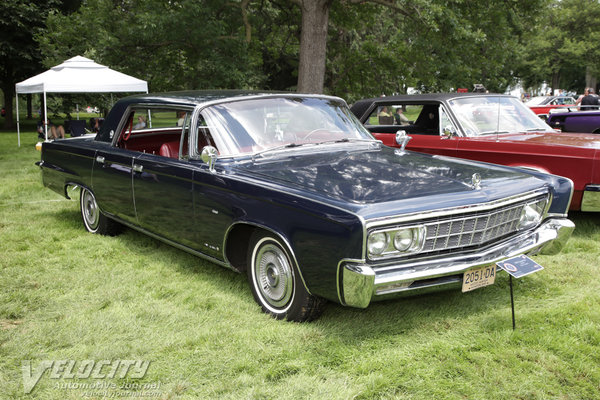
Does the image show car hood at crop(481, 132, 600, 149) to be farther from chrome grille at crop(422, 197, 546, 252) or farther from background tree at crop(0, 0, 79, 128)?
background tree at crop(0, 0, 79, 128)

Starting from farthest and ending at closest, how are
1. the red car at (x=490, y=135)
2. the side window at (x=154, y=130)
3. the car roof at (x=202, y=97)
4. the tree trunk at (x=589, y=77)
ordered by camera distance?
the tree trunk at (x=589, y=77) → the red car at (x=490, y=135) → the side window at (x=154, y=130) → the car roof at (x=202, y=97)

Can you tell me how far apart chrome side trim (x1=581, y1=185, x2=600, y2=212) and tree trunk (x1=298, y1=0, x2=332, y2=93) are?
9.02 meters

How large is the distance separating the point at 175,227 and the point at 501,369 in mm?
2779

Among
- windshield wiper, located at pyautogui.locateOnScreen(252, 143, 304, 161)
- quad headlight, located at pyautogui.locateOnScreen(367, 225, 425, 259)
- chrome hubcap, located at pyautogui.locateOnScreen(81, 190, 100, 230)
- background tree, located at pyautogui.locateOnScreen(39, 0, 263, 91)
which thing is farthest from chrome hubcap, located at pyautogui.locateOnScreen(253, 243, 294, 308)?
background tree, located at pyautogui.locateOnScreen(39, 0, 263, 91)

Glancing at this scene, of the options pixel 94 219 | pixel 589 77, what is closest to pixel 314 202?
pixel 94 219

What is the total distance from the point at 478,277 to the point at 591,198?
2.94 m

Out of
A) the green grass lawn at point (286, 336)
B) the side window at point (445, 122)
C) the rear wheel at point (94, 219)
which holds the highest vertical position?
the side window at point (445, 122)

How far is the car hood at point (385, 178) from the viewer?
3623 millimetres

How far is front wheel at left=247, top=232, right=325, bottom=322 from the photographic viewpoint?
384 cm

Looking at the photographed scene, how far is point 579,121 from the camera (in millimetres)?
10516

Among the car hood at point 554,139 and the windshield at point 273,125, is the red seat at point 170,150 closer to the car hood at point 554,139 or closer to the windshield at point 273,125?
the windshield at point 273,125

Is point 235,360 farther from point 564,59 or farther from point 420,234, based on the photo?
Answer: point 564,59

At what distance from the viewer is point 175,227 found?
16.0 ft

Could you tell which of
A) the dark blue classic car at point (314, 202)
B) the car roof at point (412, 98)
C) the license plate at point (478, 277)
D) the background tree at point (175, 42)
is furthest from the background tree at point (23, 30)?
the license plate at point (478, 277)
